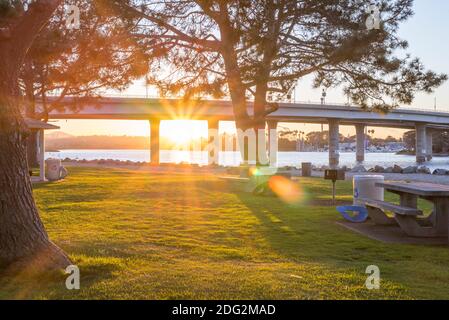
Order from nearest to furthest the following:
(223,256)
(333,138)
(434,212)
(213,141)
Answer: (223,256)
(434,212)
(213,141)
(333,138)

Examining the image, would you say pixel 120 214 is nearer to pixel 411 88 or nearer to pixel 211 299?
pixel 211 299

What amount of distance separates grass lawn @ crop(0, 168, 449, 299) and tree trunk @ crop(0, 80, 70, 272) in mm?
351

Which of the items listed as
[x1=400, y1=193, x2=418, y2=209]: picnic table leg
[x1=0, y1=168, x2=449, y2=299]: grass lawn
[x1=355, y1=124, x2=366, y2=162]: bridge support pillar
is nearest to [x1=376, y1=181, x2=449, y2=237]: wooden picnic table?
[x1=400, y1=193, x2=418, y2=209]: picnic table leg

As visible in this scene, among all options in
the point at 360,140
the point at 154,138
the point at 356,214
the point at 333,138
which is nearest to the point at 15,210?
the point at 356,214

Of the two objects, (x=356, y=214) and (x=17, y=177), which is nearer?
(x=17, y=177)

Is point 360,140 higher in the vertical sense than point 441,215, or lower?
higher

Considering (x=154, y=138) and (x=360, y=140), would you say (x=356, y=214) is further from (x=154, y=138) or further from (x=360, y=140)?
(x=360, y=140)

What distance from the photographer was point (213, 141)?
66.8 m

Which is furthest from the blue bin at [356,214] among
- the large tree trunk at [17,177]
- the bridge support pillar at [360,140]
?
the bridge support pillar at [360,140]

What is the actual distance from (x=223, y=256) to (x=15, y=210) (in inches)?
109

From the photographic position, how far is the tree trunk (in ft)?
19.7

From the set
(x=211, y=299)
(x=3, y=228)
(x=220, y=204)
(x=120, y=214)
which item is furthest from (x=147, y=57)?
(x=211, y=299)

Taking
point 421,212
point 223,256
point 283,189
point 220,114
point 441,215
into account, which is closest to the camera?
point 223,256

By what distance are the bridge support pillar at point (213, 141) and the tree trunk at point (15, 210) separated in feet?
183
